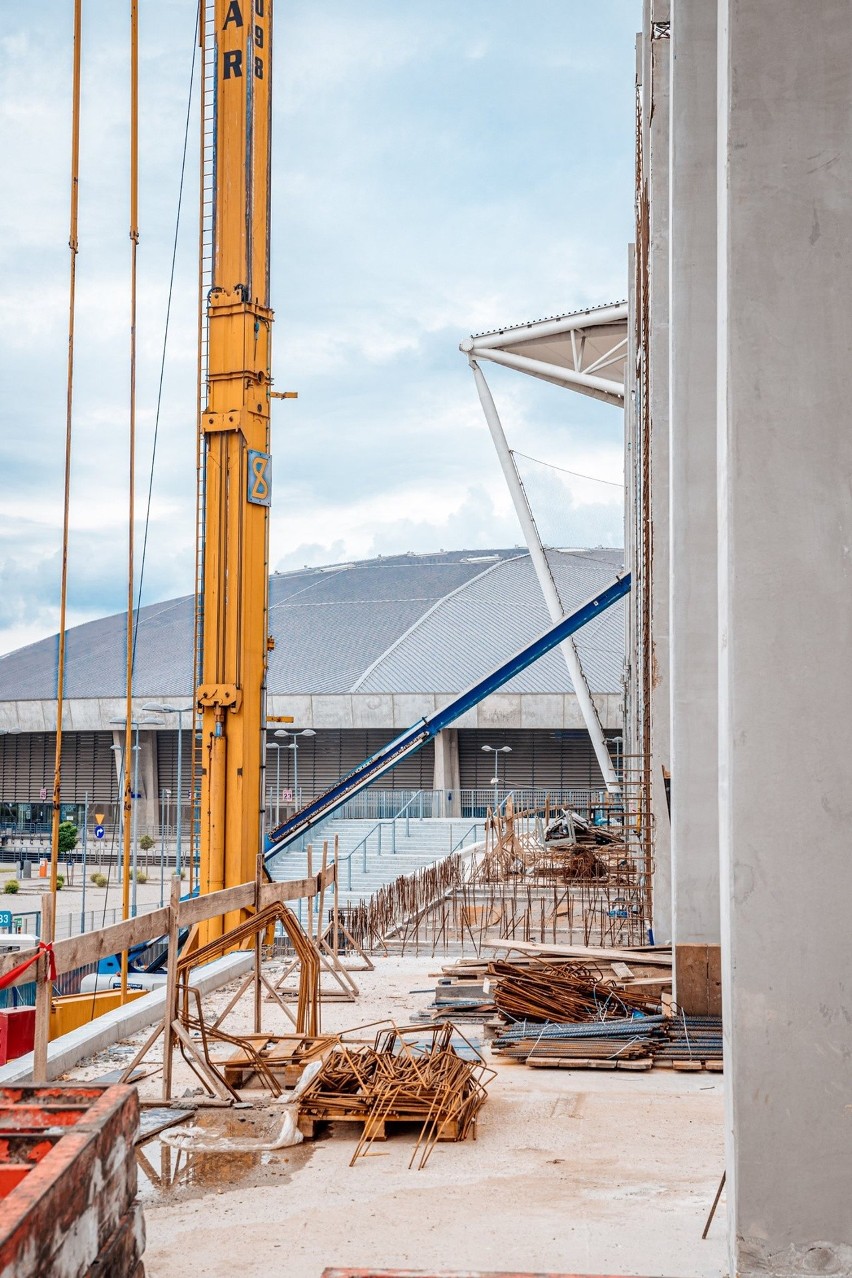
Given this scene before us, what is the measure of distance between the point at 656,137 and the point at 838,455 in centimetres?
1473

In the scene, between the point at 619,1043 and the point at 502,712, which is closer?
the point at 619,1043

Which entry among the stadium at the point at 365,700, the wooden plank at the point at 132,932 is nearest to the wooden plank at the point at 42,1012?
the wooden plank at the point at 132,932

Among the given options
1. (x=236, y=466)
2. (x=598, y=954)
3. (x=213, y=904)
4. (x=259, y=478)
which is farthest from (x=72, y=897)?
(x=213, y=904)

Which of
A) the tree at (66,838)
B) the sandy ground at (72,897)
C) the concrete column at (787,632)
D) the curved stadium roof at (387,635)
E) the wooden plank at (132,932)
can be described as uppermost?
the curved stadium roof at (387,635)

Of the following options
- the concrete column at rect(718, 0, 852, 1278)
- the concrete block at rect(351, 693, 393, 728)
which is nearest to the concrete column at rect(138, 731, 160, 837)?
the concrete block at rect(351, 693, 393, 728)

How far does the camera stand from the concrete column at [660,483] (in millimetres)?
15781

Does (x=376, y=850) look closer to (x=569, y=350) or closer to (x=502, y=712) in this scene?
(x=569, y=350)

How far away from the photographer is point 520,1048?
1045cm

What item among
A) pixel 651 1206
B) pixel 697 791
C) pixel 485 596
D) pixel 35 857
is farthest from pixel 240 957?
pixel 485 596

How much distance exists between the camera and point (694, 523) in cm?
1129

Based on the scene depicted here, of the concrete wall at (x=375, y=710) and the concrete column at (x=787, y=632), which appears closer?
the concrete column at (x=787, y=632)

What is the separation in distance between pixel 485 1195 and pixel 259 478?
45.7 feet

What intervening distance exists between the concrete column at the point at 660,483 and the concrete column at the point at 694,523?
12.6ft

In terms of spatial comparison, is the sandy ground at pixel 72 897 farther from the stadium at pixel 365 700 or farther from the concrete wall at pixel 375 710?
the concrete wall at pixel 375 710
